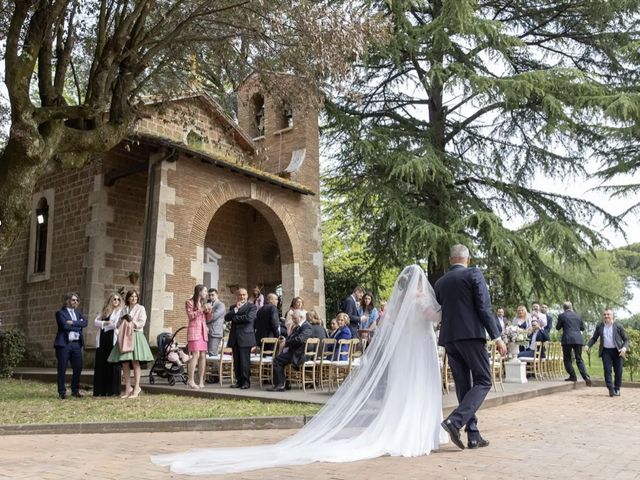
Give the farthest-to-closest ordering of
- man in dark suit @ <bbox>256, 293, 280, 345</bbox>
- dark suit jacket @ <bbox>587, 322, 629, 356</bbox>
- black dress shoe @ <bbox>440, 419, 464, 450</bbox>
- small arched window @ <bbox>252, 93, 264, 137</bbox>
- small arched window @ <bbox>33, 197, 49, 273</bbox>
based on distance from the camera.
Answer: small arched window @ <bbox>252, 93, 264, 137</bbox>
small arched window @ <bbox>33, 197, 49, 273</bbox>
dark suit jacket @ <bbox>587, 322, 629, 356</bbox>
man in dark suit @ <bbox>256, 293, 280, 345</bbox>
black dress shoe @ <bbox>440, 419, 464, 450</bbox>

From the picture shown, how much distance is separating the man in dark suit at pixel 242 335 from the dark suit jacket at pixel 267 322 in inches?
24.7

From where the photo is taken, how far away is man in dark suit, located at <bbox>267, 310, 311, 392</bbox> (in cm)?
979

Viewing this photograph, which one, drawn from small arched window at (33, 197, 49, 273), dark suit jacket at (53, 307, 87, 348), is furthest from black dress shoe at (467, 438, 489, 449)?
small arched window at (33, 197, 49, 273)

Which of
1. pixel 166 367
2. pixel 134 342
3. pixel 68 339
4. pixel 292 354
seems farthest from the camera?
pixel 166 367

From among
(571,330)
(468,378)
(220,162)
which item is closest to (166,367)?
(220,162)

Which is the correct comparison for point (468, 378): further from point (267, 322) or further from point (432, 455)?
point (267, 322)

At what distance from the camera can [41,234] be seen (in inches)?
672

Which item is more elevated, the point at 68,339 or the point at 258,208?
the point at 258,208

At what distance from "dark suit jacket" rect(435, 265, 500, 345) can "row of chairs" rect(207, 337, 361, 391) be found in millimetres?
3852

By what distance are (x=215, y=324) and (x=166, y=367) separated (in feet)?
3.89

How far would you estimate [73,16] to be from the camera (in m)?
10.2

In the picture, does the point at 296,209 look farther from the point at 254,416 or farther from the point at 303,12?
the point at 254,416

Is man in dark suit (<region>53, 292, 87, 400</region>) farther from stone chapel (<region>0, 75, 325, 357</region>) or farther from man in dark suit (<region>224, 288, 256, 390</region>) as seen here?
stone chapel (<region>0, 75, 325, 357</region>)

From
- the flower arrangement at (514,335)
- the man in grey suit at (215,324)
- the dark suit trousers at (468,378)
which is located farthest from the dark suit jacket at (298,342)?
the flower arrangement at (514,335)
